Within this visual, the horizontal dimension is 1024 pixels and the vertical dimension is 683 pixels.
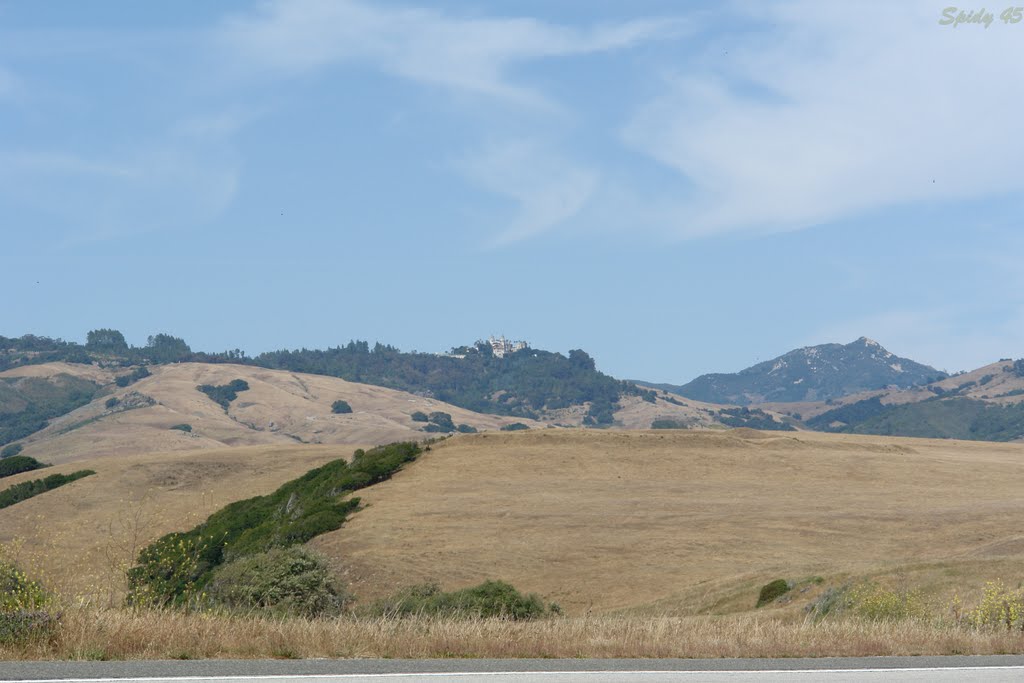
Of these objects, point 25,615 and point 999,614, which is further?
point 999,614

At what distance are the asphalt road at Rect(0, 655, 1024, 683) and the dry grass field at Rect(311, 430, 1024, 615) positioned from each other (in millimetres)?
16994

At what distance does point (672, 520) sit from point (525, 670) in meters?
39.7

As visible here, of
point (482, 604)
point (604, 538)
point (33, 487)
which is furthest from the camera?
point (33, 487)

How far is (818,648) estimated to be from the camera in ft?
43.0

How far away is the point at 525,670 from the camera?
11.0 m

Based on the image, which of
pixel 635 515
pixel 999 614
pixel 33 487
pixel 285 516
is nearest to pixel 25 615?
pixel 999 614

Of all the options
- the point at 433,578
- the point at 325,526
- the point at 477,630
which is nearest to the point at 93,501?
the point at 325,526

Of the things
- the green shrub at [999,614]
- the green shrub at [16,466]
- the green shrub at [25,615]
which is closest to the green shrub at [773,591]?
the green shrub at [999,614]

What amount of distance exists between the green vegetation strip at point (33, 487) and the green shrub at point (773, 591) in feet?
187

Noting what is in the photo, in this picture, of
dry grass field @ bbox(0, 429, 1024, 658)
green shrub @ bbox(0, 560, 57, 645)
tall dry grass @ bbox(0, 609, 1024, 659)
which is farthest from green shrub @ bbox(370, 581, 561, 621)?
green shrub @ bbox(0, 560, 57, 645)

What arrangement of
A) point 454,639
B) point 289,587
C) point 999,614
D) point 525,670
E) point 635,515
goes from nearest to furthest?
point 525,670, point 454,639, point 999,614, point 289,587, point 635,515

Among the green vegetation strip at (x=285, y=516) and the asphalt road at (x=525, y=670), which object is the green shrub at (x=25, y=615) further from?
the green vegetation strip at (x=285, y=516)

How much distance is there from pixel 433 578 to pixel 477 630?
28295mm

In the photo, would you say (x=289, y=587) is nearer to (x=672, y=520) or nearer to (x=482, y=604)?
(x=482, y=604)
